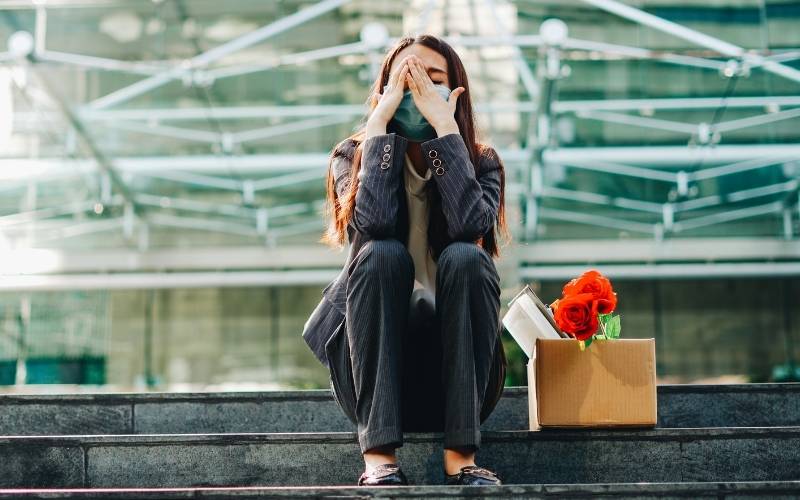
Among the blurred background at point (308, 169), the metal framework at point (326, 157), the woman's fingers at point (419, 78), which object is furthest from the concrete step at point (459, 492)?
the metal framework at point (326, 157)

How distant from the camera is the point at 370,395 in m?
2.55

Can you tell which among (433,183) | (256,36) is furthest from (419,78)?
(256,36)

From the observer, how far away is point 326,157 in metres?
9.55

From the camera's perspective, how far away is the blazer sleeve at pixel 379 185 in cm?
267

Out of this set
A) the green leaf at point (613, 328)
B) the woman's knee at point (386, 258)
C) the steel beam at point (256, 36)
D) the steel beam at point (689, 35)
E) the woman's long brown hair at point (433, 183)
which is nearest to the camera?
the woman's knee at point (386, 258)

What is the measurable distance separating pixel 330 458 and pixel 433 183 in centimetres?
83

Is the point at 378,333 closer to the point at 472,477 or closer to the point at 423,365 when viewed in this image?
the point at 423,365

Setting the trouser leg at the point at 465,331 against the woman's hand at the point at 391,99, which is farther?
the woman's hand at the point at 391,99

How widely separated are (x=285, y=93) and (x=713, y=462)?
21.4 feet

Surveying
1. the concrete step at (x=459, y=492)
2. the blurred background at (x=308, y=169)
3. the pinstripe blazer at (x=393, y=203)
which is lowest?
the concrete step at (x=459, y=492)

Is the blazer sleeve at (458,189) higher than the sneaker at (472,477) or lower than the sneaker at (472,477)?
higher

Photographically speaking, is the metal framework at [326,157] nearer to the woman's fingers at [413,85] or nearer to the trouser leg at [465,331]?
the woman's fingers at [413,85]

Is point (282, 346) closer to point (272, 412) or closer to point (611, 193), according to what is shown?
point (611, 193)

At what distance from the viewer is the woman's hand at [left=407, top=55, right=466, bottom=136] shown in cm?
287
